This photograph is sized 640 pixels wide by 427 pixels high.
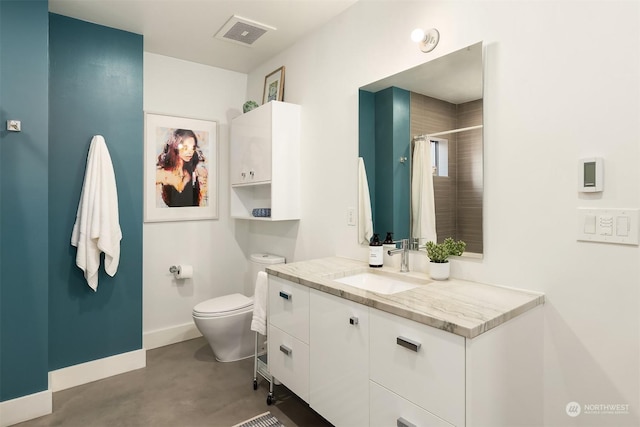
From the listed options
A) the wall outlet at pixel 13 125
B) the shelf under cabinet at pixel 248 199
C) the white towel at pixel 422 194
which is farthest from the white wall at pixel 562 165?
the wall outlet at pixel 13 125

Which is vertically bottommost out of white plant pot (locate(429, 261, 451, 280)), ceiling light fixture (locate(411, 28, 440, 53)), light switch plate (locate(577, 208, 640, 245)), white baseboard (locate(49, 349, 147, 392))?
white baseboard (locate(49, 349, 147, 392))

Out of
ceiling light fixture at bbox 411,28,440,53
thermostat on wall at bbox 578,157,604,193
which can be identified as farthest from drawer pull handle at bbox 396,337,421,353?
ceiling light fixture at bbox 411,28,440,53

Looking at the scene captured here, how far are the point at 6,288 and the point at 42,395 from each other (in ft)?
2.24

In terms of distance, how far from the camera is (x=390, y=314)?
1428 mm

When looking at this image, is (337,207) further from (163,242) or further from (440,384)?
(163,242)

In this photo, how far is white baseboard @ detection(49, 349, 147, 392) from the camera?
98.6 inches

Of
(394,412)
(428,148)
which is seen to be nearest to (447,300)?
(394,412)

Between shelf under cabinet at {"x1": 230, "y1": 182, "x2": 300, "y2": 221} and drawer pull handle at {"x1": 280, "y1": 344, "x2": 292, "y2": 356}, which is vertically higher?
shelf under cabinet at {"x1": 230, "y1": 182, "x2": 300, "y2": 221}

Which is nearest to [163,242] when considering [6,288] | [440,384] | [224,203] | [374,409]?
[224,203]

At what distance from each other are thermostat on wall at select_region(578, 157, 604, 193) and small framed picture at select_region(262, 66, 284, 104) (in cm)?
232

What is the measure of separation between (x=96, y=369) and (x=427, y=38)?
310 cm

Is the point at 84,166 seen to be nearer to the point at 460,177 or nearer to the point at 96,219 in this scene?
the point at 96,219

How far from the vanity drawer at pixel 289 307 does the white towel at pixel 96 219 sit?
127 cm

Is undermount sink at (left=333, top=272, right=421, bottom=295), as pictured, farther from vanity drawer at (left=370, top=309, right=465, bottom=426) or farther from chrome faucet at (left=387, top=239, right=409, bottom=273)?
vanity drawer at (left=370, top=309, right=465, bottom=426)
